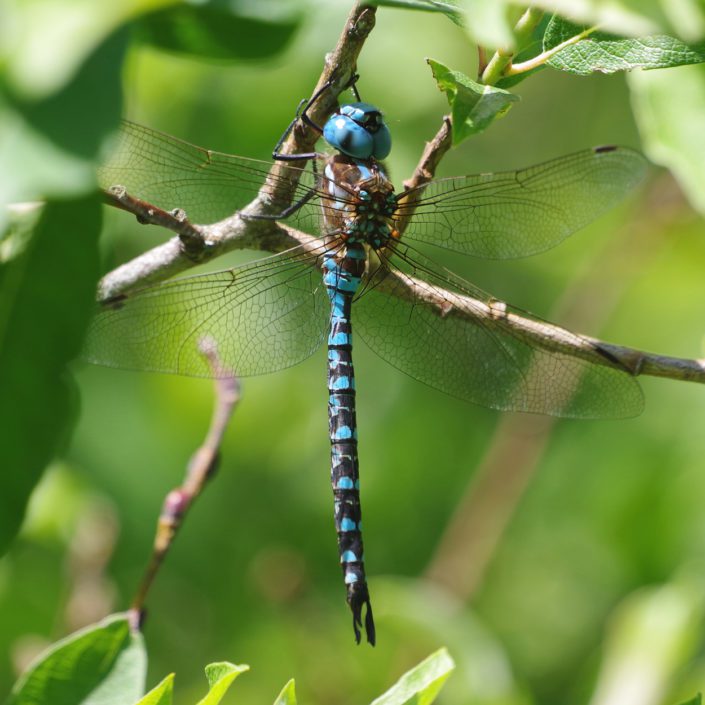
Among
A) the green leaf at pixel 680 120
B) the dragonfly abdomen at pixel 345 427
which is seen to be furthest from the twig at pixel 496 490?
the green leaf at pixel 680 120

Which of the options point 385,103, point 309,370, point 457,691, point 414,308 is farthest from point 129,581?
point 385,103

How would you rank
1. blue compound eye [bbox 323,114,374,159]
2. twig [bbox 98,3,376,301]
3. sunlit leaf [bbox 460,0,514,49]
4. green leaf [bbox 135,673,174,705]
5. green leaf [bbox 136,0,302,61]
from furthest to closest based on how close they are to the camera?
blue compound eye [bbox 323,114,374,159], twig [bbox 98,3,376,301], green leaf [bbox 135,673,174,705], green leaf [bbox 136,0,302,61], sunlit leaf [bbox 460,0,514,49]

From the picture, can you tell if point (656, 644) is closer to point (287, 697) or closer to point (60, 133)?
point (287, 697)

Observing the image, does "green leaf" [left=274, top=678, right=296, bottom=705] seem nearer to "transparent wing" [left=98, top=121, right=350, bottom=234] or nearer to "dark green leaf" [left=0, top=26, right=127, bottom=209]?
"dark green leaf" [left=0, top=26, right=127, bottom=209]

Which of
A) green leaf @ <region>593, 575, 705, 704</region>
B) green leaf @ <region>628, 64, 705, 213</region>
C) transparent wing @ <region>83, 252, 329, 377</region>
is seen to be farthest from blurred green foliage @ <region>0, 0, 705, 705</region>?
green leaf @ <region>628, 64, 705, 213</region>

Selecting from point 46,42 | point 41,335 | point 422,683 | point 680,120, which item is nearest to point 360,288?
point 680,120

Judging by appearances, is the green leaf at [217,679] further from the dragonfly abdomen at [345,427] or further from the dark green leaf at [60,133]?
the dragonfly abdomen at [345,427]
